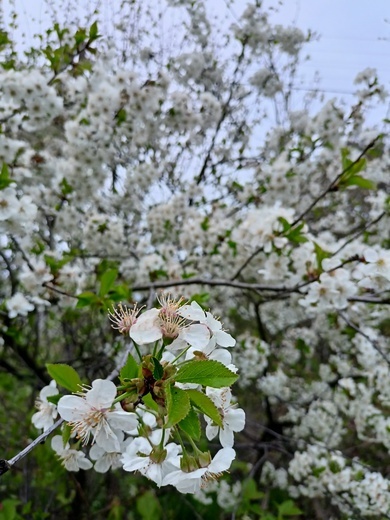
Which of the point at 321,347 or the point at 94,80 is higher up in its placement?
the point at 94,80

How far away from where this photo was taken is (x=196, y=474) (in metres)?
0.81

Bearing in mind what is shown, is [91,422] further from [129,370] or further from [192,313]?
[192,313]

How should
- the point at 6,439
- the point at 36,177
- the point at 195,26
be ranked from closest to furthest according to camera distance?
the point at 36,177
the point at 6,439
the point at 195,26

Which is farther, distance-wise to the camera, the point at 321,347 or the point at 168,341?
the point at 321,347

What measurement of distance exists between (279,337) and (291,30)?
3677 mm

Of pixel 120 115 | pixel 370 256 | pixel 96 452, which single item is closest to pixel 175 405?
pixel 96 452

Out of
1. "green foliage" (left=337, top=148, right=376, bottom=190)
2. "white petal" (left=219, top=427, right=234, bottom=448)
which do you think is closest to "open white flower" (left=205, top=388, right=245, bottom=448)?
"white petal" (left=219, top=427, right=234, bottom=448)

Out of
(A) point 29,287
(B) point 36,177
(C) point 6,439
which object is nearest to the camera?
(A) point 29,287

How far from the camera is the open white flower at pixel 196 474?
817 mm

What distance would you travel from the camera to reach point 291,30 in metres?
5.48

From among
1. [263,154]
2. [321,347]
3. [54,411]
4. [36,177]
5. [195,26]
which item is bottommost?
[54,411]

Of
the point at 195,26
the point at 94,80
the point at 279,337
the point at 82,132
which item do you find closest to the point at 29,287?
the point at 82,132

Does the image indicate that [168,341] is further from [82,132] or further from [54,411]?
[82,132]

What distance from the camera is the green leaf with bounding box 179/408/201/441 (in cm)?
79
